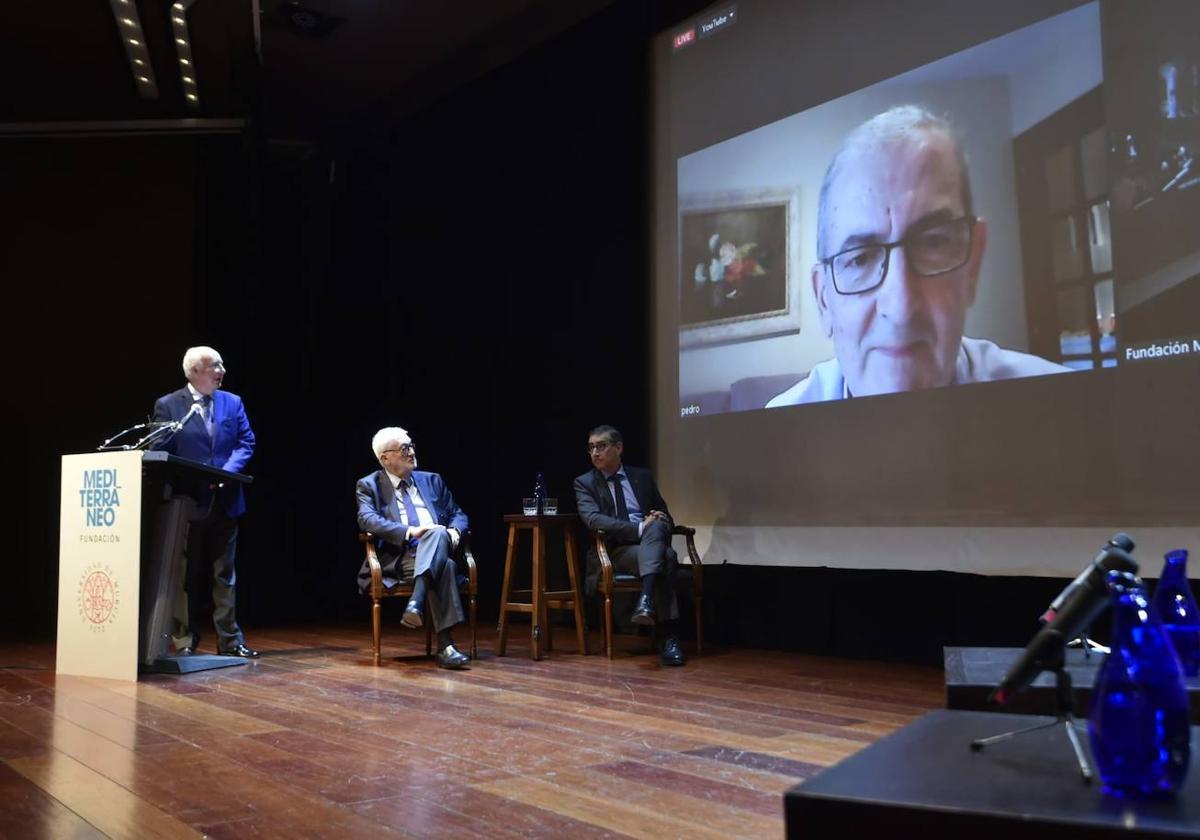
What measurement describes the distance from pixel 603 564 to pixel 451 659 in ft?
2.43

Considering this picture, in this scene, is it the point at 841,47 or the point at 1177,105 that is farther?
the point at 841,47

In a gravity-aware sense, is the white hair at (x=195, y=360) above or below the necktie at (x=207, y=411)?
above

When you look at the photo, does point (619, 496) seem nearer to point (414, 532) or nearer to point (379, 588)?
point (414, 532)

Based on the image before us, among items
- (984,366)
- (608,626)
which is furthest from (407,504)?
(984,366)

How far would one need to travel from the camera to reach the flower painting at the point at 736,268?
4707 millimetres

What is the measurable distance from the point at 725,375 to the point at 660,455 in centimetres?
61

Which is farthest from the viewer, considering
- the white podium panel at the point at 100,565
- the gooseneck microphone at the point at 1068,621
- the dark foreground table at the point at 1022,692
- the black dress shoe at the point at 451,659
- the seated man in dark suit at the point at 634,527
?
the seated man in dark suit at the point at 634,527

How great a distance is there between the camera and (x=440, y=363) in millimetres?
6699

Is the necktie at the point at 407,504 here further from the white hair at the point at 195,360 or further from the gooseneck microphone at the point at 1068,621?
the gooseneck microphone at the point at 1068,621

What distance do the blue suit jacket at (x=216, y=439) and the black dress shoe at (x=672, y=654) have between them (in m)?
1.90

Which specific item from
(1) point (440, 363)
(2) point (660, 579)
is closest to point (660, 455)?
(2) point (660, 579)

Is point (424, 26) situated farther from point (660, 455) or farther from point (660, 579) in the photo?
point (660, 579)

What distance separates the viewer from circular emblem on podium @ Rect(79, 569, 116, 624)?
13.4 feet

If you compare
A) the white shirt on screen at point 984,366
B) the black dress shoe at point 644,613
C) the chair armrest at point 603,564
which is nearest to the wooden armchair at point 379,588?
the chair armrest at point 603,564
